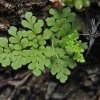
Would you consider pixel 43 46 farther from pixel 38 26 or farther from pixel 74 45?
pixel 74 45

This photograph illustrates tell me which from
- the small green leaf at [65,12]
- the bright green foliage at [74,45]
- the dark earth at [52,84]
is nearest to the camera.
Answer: the bright green foliage at [74,45]

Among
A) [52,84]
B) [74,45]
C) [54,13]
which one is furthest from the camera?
[52,84]

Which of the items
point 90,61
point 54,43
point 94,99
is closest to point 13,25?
point 54,43

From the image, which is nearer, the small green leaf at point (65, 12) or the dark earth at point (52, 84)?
the small green leaf at point (65, 12)

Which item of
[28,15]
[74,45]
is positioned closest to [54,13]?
[28,15]

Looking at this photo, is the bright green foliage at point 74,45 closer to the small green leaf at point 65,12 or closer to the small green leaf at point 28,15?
the small green leaf at point 65,12

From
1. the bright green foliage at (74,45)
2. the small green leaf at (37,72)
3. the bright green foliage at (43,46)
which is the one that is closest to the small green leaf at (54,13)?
the bright green foliage at (43,46)

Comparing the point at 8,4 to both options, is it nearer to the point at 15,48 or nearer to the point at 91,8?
the point at 15,48

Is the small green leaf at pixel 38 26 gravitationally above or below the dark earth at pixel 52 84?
above
